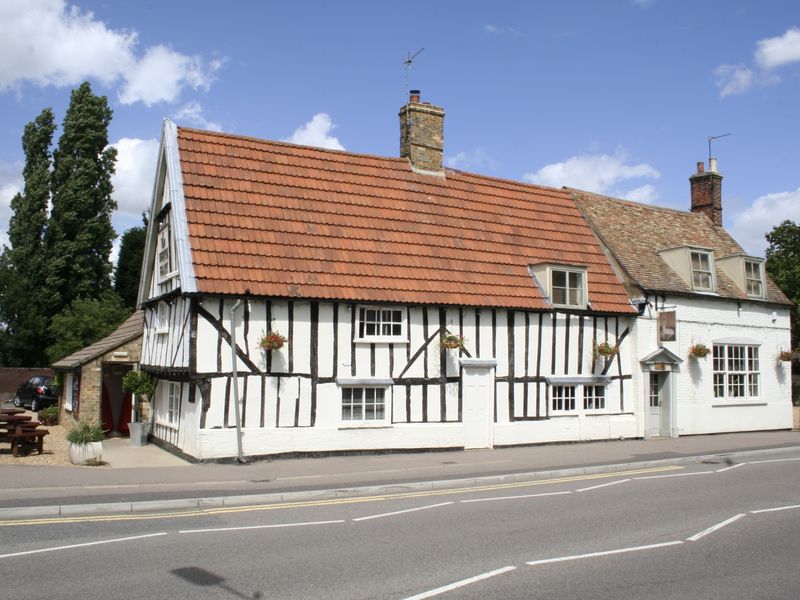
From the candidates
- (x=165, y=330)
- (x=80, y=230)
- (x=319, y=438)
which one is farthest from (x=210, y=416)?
(x=80, y=230)

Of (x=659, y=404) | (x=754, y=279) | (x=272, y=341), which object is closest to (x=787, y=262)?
(x=754, y=279)

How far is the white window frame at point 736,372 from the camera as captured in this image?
2520 centimetres

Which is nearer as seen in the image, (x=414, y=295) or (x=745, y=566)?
(x=745, y=566)

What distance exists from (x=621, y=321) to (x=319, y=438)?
10.4 m

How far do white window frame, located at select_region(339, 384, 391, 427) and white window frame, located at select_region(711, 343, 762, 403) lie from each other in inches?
488

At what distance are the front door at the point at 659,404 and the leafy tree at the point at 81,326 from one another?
2525 centimetres

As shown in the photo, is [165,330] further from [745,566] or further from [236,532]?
[745,566]

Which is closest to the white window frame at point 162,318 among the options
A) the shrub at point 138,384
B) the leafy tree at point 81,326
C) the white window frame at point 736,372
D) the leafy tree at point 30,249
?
the shrub at point 138,384

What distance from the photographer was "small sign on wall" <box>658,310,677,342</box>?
22891mm

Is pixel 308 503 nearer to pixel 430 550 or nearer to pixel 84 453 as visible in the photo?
pixel 430 550

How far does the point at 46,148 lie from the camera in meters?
41.9

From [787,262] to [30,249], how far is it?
46719 mm

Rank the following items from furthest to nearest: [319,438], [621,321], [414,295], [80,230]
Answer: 1. [80,230]
2. [621,321]
3. [414,295]
4. [319,438]

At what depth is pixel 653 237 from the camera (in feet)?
86.4
